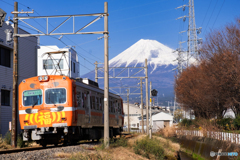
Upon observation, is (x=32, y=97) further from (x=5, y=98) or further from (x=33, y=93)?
(x=5, y=98)

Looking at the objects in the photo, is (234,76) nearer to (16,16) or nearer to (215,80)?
(215,80)

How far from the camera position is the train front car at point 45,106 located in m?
15.1

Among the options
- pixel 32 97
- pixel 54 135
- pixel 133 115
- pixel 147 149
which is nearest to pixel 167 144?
pixel 147 149

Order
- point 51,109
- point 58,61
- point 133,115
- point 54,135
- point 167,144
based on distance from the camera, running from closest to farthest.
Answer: point 51,109
point 54,135
point 167,144
point 58,61
point 133,115

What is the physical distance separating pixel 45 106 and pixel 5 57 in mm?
13251

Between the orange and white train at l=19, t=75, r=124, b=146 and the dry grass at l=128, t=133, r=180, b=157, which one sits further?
the dry grass at l=128, t=133, r=180, b=157

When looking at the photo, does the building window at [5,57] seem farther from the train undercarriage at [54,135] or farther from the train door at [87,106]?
the train undercarriage at [54,135]

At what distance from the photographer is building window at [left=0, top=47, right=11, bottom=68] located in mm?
26203

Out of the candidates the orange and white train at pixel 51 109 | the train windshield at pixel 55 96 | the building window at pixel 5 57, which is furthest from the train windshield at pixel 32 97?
the building window at pixel 5 57

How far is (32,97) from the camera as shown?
51.4 feet

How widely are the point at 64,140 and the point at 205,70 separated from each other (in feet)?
46.5

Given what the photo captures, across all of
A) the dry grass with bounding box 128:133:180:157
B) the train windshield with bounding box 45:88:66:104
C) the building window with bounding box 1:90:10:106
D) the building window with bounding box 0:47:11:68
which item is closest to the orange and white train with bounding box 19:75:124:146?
the train windshield with bounding box 45:88:66:104

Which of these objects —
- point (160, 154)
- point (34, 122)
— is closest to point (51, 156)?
point (34, 122)

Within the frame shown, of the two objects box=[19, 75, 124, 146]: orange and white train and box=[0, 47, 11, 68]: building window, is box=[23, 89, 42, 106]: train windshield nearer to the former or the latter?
box=[19, 75, 124, 146]: orange and white train
